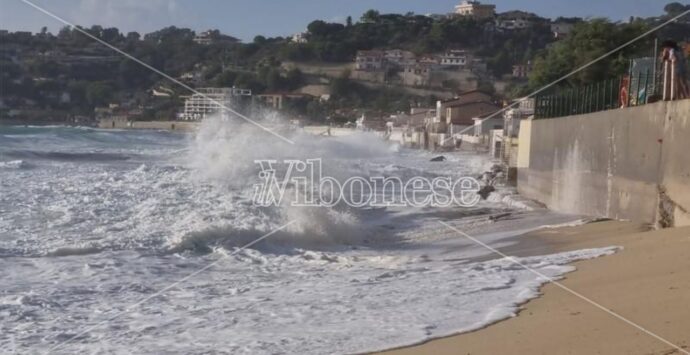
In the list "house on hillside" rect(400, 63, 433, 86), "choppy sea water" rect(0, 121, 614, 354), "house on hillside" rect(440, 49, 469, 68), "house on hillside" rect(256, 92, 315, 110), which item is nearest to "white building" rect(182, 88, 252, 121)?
"house on hillside" rect(256, 92, 315, 110)

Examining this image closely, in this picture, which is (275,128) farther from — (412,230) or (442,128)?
(442,128)

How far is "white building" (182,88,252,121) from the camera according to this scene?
58.3 meters

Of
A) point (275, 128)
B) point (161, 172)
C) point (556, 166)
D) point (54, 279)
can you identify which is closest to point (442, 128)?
point (275, 128)

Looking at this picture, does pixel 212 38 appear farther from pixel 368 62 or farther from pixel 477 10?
pixel 477 10

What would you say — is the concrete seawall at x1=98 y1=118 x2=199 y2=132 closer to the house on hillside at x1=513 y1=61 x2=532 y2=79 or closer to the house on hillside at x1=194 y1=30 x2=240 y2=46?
the house on hillside at x1=194 y1=30 x2=240 y2=46

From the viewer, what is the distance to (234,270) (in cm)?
1157

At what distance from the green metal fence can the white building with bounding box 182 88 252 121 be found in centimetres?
3537

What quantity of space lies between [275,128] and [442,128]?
109ft

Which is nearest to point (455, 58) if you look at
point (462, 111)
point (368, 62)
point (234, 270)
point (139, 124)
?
point (368, 62)

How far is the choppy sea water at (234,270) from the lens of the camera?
745cm

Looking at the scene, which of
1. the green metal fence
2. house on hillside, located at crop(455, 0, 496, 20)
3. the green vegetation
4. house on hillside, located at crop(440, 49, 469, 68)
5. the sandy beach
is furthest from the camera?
house on hillside, located at crop(455, 0, 496, 20)

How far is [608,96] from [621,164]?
342 cm

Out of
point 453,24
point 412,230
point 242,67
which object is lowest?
point 412,230

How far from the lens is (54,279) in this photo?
10.6 meters
